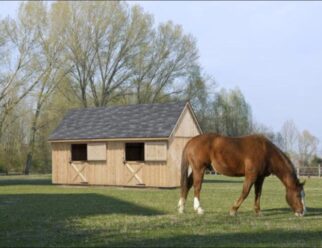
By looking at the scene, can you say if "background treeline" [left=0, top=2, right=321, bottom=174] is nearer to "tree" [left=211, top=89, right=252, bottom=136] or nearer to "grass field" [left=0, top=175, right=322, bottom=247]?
"tree" [left=211, top=89, right=252, bottom=136]

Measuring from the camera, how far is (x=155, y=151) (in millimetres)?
27516

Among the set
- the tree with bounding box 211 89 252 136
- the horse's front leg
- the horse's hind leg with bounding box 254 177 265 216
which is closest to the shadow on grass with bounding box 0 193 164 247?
the horse's front leg

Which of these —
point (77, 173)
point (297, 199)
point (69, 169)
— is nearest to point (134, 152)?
point (77, 173)

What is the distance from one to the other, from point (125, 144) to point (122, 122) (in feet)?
4.88

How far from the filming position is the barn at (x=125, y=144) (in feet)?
90.3

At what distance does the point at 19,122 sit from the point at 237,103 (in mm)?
27460

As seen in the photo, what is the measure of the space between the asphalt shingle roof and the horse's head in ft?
50.2

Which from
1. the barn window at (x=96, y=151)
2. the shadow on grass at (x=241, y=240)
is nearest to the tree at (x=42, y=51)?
the barn window at (x=96, y=151)

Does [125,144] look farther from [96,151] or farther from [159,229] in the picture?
[159,229]

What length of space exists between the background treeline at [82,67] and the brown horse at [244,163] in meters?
29.9

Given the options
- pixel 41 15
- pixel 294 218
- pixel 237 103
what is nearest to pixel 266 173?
pixel 294 218

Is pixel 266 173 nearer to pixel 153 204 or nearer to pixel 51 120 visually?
pixel 153 204

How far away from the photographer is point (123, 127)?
2942cm

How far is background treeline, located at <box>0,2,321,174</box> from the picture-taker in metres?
42.2
